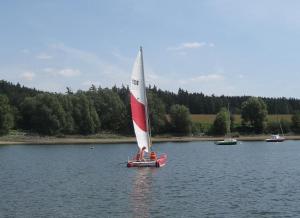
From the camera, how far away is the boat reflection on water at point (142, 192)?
3738 cm

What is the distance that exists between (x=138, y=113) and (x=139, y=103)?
51.9 inches

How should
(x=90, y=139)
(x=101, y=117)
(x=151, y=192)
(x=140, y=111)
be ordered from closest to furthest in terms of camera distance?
(x=151, y=192) → (x=140, y=111) → (x=90, y=139) → (x=101, y=117)

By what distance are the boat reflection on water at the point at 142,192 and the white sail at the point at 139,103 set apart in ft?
13.3

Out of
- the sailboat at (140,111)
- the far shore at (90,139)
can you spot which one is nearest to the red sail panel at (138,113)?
the sailboat at (140,111)

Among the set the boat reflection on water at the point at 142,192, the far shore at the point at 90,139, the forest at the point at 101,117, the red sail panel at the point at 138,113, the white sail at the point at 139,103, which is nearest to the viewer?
the boat reflection on water at the point at 142,192

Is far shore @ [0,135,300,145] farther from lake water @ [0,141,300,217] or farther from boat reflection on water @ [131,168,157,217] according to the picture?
boat reflection on water @ [131,168,157,217]

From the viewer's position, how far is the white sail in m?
64.2

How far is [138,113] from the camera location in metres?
65.8

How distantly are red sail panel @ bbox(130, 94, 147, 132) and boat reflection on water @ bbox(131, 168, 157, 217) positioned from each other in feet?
18.0

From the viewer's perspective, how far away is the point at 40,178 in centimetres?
5862

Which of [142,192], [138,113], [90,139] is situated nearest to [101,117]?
[90,139]

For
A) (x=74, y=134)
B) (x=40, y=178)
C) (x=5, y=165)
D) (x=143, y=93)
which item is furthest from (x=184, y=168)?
(x=74, y=134)

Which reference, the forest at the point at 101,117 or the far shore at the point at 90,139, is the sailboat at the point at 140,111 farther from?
the forest at the point at 101,117

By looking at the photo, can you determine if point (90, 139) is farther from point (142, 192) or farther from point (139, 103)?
point (142, 192)
